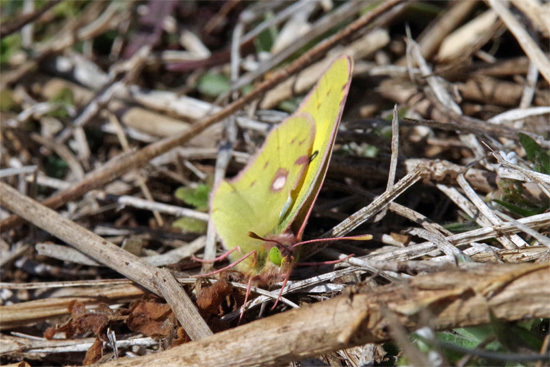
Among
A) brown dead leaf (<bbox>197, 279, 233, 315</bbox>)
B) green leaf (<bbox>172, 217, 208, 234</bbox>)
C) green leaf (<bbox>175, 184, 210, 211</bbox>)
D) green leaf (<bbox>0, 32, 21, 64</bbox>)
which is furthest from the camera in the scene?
green leaf (<bbox>0, 32, 21, 64</bbox>)

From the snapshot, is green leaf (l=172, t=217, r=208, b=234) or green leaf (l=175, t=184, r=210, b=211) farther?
green leaf (l=175, t=184, r=210, b=211)

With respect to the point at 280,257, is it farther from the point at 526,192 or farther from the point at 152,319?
the point at 526,192

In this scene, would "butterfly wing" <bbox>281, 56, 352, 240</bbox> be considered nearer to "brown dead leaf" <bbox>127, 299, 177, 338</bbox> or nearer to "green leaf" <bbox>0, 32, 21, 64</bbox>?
"brown dead leaf" <bbox>127, 299, 177, 338</bbox>

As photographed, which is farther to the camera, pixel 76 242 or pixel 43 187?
pixel 43 187

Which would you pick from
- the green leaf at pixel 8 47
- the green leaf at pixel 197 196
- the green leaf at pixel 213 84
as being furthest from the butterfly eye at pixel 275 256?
the green leaf at pixel 8 47

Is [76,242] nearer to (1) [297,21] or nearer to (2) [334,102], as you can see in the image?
(2) [334,102]

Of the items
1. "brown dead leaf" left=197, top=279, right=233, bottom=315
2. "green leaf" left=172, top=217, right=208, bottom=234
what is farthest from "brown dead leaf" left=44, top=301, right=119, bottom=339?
"green leaf" left=172, top=217, right=208, bottom=234

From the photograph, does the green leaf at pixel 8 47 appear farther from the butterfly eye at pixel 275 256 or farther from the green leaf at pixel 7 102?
the butterfly eye at pixel 275 256

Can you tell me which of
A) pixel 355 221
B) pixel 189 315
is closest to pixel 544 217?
pixel 355 221
